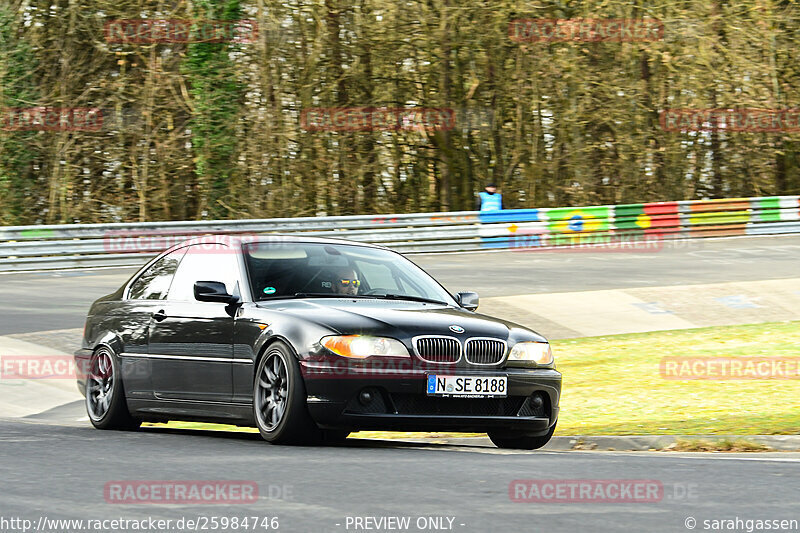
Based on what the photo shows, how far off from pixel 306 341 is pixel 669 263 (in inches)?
766

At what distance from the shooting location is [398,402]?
8.58 m

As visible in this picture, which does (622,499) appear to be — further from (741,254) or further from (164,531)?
(741,254)

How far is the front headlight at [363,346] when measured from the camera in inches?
332

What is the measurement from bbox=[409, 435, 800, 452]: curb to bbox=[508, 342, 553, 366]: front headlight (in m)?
0.79

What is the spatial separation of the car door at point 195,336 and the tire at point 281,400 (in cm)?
39

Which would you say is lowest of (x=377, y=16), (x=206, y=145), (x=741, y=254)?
(x=741, y=254)

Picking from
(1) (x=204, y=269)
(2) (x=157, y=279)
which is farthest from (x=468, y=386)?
(2) (x=157, y=279)

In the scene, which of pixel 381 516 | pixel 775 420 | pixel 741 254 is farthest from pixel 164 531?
pixel 741 254

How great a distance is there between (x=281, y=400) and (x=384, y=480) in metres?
1.98

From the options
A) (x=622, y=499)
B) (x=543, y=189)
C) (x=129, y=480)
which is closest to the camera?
(x=622, y=499)

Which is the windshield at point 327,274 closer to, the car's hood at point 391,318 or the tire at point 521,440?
the car's hood at point 391,318

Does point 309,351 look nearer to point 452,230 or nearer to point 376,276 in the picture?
point 376,276

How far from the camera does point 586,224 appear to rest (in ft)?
106

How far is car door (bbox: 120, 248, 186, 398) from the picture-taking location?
10.0 metres
